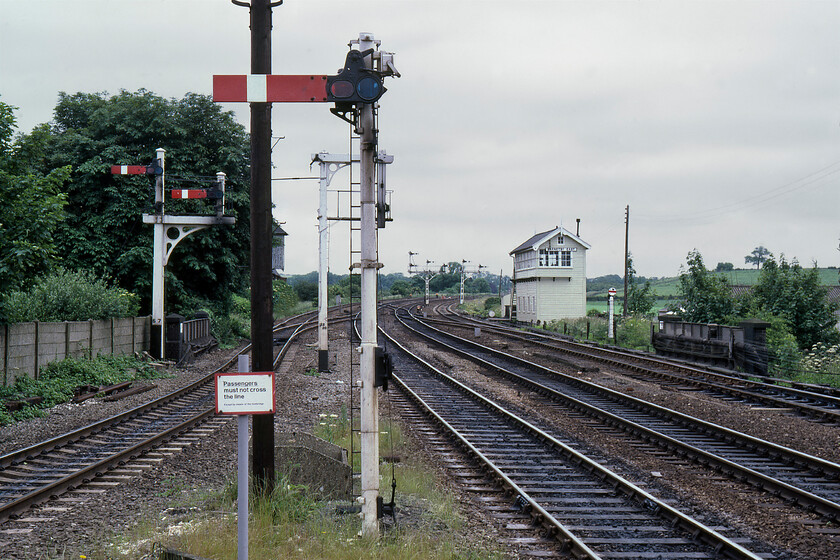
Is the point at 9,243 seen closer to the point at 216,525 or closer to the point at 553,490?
the point at 216,525

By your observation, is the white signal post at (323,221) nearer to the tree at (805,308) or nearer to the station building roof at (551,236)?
the tree at (805,308)

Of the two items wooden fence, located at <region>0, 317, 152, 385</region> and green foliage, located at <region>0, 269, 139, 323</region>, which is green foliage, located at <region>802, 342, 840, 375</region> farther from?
green foliage, located at <region>0, 269, 139, 323</region>

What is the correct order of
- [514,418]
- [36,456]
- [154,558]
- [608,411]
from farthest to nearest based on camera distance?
1. [608,411]
2. [514,418]
3. [36,456]
4. [154,558]

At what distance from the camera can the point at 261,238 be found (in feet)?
23.4

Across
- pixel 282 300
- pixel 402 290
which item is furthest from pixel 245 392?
pixel 402 290

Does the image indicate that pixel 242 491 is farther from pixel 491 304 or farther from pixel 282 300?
pixel 491 304

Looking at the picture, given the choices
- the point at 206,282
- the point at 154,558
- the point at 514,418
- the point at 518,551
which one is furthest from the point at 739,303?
the point at 154,558

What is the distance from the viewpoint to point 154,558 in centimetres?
567

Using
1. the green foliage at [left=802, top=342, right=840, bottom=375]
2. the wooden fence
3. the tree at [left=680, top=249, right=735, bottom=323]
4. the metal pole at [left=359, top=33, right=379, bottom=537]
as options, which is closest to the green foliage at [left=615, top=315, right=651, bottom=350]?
the tree at [left=680, top=249, right=735, bottom=323]

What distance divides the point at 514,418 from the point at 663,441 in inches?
114

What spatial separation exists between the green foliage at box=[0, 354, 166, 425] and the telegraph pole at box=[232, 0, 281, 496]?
26.7 ft

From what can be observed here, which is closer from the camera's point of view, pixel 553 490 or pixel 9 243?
pixel 553 490

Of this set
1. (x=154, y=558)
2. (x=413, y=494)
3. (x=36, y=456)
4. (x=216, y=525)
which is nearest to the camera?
(x=154, y=558)

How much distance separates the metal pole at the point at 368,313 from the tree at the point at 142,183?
22.0 m
